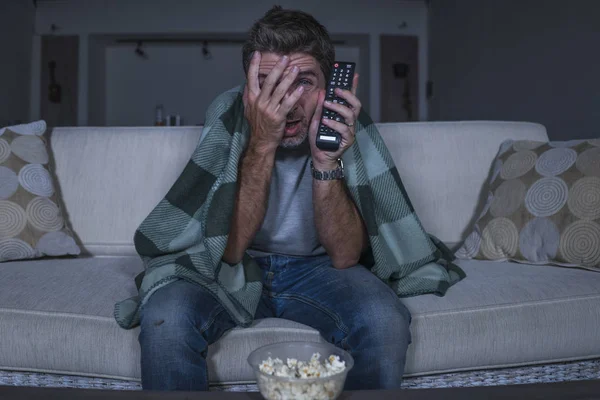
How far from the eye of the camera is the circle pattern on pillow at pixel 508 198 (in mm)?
1398

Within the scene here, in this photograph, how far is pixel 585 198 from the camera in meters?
1.32

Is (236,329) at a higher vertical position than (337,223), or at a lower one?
lower

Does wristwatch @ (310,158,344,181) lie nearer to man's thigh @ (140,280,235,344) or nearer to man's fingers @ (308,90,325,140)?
man's fingers @ (308,90,325,140)

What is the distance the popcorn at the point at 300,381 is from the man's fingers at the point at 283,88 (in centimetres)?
53

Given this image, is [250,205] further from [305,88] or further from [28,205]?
[28,205]

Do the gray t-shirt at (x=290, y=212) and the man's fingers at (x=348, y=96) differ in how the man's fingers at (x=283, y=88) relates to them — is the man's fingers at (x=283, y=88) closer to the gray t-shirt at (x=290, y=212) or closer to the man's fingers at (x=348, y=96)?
the man's fingers at (x=348, y=96)

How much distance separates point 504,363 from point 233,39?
405cm

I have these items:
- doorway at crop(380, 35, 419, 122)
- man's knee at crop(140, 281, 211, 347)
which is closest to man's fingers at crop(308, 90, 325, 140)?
man's knee at crop(140, 281, 211, 347)

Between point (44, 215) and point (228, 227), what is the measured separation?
660 mm

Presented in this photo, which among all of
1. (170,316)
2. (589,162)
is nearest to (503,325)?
(589,162)

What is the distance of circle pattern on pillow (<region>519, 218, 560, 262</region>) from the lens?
132cm

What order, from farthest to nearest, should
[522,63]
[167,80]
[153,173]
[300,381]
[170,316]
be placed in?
[167,80] → [522,63] → [153,173] → [170,316] → [300,381]

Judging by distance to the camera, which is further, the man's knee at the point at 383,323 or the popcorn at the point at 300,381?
the man's knee at the point at 383,323

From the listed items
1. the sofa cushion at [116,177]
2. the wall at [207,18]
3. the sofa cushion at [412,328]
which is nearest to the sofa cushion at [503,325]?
the sofa cushion at [412,328]
